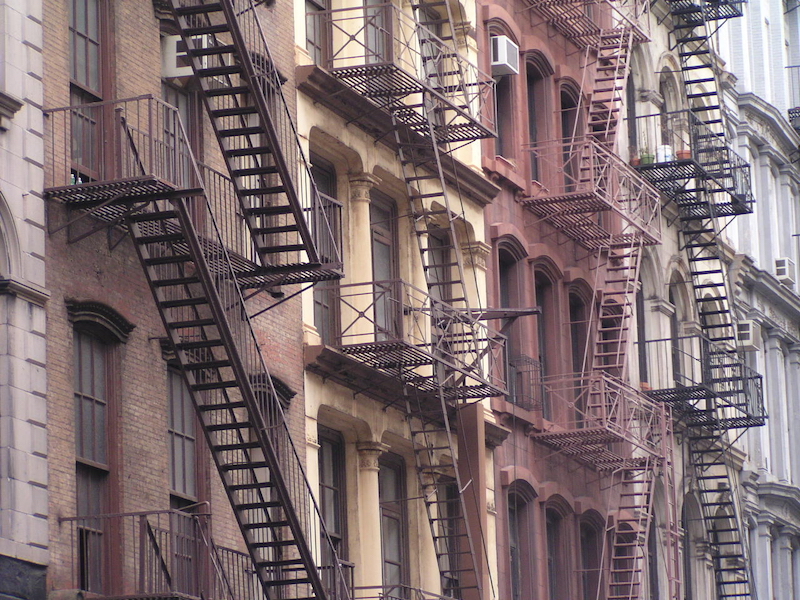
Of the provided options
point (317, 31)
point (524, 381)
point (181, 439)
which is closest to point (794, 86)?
point (524, 381)

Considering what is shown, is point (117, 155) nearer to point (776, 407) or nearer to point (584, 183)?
point (584, 183)

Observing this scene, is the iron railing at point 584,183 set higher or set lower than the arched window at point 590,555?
Result: higher

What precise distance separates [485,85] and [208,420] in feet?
36.9

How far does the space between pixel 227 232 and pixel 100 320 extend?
11.0 feet

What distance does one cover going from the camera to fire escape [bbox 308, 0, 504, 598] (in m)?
27.4

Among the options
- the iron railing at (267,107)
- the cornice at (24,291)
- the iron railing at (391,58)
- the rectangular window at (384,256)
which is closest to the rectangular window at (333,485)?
the rectangular window at (384,256)

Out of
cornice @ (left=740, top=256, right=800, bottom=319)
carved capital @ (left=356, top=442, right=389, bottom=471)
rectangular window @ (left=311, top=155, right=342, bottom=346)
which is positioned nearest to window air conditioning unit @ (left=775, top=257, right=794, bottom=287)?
cornice @ (left=740, top=256, right=800, bottom=319)

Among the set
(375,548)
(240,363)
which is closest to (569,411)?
(375,548)

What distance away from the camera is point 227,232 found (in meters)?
24.6

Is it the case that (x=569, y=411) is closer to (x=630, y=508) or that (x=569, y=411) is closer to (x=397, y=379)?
(x=630, y=508)

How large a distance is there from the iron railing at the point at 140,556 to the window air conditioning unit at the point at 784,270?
29871 mm

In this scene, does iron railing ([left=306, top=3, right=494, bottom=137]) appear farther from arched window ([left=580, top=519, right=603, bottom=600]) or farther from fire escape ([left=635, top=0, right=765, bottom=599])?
fire escape ([left=635, top=0, right=765, bottom=599])

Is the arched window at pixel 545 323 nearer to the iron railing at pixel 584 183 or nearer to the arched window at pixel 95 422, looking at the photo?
the iron railing at pixel 584 183

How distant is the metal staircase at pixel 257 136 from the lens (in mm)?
22984
